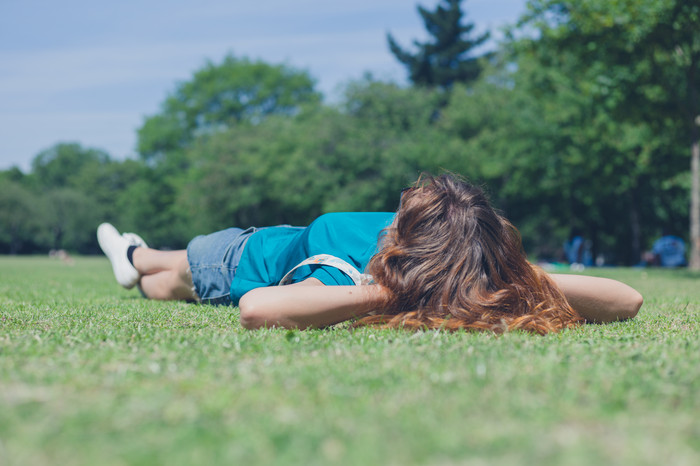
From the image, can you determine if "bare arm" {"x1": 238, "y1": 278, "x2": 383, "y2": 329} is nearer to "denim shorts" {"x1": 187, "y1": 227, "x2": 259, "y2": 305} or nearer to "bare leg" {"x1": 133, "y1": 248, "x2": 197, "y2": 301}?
"denim shorts" {"x1": 187, "y1": 227, "x2": 259, "y2": 305}

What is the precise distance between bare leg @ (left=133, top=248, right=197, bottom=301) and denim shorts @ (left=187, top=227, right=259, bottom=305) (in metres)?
0.22

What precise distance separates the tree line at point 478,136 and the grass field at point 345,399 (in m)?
15.7

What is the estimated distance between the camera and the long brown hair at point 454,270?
387 centimetres

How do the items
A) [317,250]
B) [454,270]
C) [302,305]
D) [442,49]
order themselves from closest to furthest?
1. [302,305]
2. [454,270]
3. [317,250]
4. [442,49]

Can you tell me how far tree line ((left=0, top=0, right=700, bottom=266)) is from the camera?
18219mm

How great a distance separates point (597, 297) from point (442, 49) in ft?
152

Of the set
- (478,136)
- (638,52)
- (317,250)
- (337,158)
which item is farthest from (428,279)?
(337,158)

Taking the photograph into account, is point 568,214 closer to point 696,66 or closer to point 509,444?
point 696,66

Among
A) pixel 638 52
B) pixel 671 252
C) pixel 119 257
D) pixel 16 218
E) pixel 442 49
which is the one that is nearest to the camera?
pixel 119 257

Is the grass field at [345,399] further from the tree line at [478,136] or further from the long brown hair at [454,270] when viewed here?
the tree line at [478,136]

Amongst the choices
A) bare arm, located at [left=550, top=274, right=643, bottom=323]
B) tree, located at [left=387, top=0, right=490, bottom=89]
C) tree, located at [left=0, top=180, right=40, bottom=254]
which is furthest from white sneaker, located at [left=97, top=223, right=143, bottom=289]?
tree, located at [left=0, top=180, right=40, bottom=254]

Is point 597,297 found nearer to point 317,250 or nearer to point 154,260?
point 317,250

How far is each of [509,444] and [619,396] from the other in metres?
0.74

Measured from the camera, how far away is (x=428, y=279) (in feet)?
12.9
